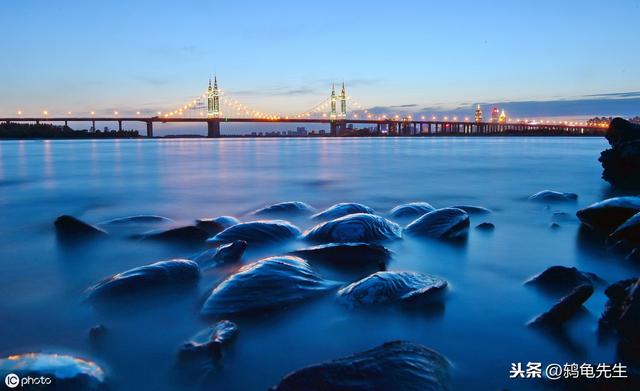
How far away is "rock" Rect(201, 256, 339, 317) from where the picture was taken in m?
1.77

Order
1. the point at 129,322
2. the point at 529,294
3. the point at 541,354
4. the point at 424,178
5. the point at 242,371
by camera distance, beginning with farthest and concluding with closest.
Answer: the point at 424,178
the point at 529,294
the point at 129,322
the point at 541,354
the point at 242,371

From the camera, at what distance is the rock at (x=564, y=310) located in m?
1.69

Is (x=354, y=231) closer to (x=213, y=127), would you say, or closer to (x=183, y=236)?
(x=183, y=236)

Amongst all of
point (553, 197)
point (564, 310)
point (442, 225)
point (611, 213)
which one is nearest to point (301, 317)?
point (564, 310)

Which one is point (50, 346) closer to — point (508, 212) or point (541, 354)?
point (541, 354)

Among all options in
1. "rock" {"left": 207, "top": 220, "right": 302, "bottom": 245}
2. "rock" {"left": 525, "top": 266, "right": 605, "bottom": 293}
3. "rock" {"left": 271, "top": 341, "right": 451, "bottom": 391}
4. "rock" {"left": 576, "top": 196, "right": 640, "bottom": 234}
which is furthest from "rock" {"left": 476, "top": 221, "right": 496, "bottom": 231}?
"rock" {"left": 271, "top": 341, "right": 451, "bottom": 391}

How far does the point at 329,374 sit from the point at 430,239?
2013mm

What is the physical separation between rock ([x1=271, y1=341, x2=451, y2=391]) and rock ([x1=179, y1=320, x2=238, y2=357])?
0.34 metres

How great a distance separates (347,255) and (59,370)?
1.57 m

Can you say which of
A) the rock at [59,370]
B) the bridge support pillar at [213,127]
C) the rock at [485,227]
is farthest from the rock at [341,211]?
the bridge support pillar at [213,127]

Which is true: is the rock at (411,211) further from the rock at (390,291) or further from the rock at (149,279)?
the rock at (149,279)

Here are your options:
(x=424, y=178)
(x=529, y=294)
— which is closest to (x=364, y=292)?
(x=529, y=294)

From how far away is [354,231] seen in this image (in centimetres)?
289

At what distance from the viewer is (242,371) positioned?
1355 mm
